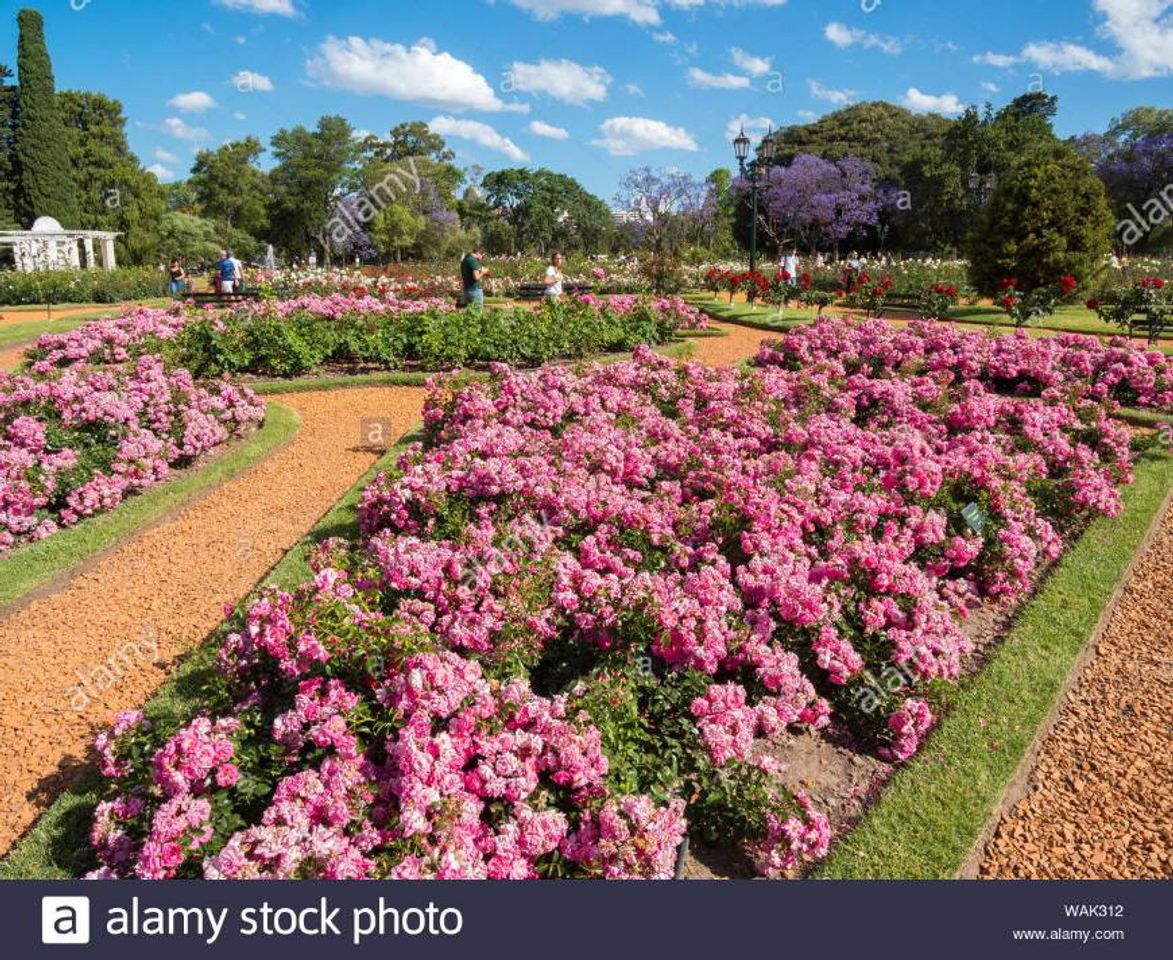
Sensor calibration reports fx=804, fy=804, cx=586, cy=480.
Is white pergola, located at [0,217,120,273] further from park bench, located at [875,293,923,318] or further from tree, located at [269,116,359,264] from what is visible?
park bench, located at [875,293,923,318]

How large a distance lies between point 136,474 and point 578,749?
565 centimetres

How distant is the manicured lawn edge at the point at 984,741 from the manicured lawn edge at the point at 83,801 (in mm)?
3036

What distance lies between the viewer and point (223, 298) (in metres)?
17.7

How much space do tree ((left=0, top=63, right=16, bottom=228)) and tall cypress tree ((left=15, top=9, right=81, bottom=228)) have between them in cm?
35

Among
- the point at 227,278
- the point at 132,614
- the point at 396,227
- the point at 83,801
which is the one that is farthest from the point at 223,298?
the point at 396,227

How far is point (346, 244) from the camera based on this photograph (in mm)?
49125

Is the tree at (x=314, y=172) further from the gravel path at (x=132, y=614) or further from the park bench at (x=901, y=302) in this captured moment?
the gravel path at (x=132, y=614)

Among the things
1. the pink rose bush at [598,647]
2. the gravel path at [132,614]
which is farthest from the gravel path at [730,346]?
the gravel path at [132,614]

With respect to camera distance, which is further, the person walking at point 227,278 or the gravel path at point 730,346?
the person walking at point 227,278

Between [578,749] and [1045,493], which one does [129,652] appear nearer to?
[578,749]

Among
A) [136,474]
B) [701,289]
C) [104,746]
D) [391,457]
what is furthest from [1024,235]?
[104,746]

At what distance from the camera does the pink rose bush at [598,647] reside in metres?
2.91

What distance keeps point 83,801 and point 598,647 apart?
7.90 feet

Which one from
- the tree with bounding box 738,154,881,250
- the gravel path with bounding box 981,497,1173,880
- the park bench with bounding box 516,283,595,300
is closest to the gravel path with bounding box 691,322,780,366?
the park bench with bounding box 516,283,595,300
